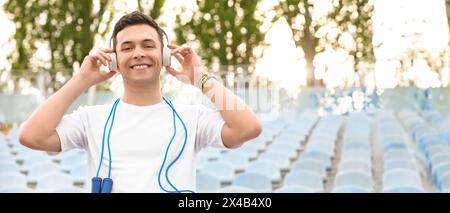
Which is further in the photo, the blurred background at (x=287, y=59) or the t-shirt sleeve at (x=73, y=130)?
the blurred background at (x=287, y=59)

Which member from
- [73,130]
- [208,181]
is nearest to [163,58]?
[73,130]

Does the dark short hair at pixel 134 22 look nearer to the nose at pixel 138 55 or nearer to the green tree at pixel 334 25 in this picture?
the nose at pixel 138 55

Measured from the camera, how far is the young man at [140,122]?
1575 mm

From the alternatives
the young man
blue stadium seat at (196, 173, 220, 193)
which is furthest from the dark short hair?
blue stadium seat at (196, 173, 220, 193)

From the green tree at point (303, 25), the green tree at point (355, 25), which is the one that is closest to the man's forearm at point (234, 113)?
the green tree at point (303, 25)

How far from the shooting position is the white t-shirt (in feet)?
5.14

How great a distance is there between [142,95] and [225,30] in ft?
61.5

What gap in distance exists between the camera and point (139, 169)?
5.16 ft

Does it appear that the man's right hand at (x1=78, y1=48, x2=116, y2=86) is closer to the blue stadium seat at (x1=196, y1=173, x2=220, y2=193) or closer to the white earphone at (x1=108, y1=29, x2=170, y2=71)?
the white earphone at (x1=108, y1=29, x2=170, y2=71)

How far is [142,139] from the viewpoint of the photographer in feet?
5.21

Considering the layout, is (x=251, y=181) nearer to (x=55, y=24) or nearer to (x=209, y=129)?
(x=209, y=129)
